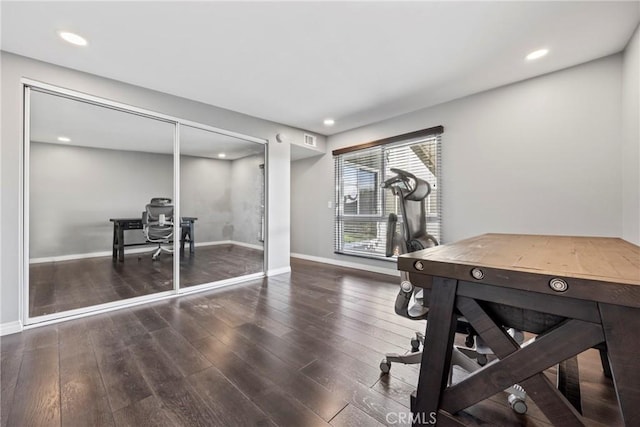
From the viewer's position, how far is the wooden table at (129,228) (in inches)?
117

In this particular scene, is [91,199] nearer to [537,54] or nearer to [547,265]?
[547,265]

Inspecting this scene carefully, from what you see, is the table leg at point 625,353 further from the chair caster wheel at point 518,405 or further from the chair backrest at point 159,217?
the chair backrest at point 159,217

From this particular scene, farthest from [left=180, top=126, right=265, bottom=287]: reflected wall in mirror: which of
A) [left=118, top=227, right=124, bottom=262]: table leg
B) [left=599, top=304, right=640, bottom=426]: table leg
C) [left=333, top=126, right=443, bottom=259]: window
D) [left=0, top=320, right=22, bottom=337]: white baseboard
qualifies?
[left=599, top=304, right=640, bottom=426]: table leg

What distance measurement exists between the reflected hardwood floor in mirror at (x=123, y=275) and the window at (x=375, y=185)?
1634 mm

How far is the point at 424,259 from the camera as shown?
1.00m

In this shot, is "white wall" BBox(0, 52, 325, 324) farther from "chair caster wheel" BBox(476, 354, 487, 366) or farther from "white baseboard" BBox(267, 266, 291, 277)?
"chair caster wheel" BBox(476, 354, 487, 366)

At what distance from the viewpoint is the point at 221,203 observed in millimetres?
3549

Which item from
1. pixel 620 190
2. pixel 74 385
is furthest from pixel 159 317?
pixel 620 190

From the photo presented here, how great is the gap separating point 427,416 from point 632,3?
2.88 metres

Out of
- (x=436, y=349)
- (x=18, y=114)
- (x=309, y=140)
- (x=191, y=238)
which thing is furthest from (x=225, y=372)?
(x=309, y=140)

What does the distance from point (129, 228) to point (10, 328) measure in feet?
4.23

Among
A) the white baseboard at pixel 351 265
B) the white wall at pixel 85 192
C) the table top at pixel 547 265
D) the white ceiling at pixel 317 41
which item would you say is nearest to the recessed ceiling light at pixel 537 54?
the white ceiling at pixel 317 41

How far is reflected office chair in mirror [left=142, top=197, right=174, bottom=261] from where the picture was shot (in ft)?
9.98

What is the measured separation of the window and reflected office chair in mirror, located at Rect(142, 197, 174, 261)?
263 centimetres
